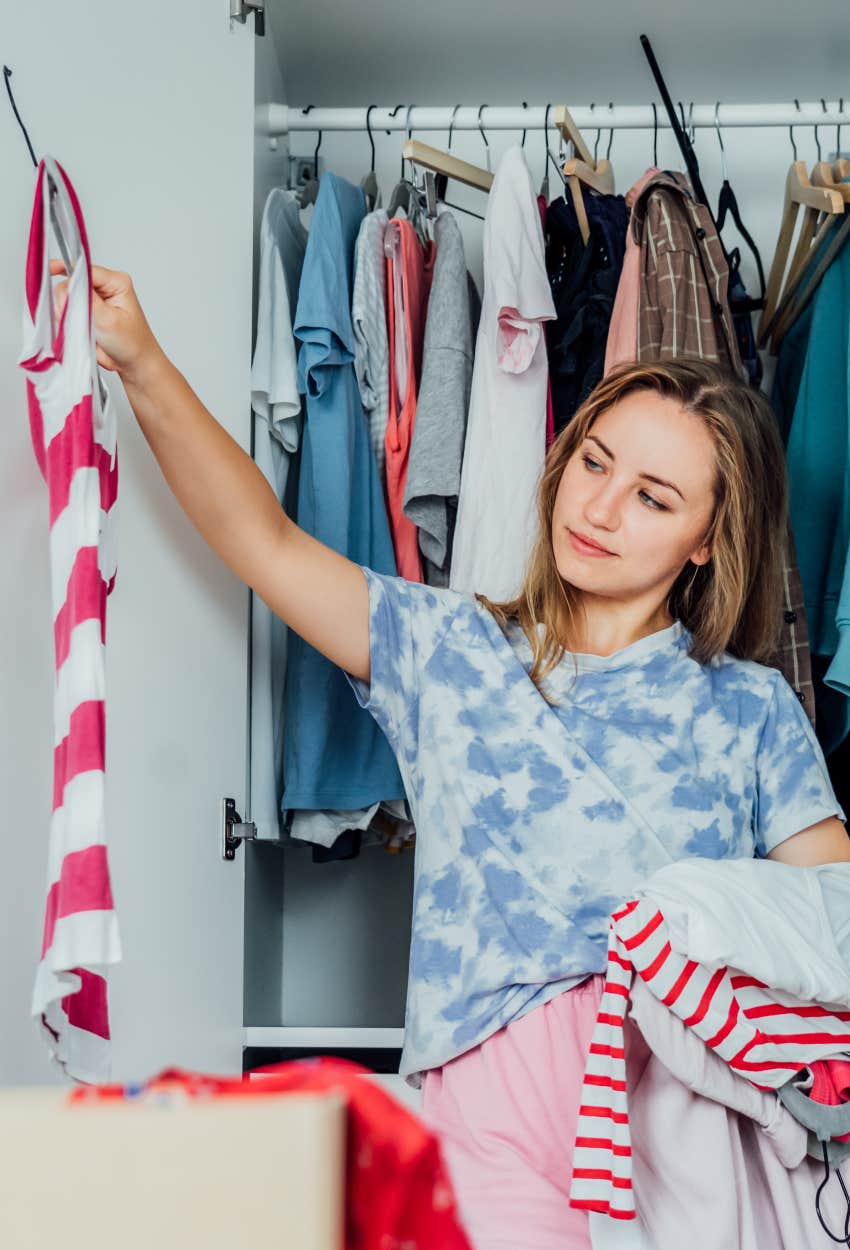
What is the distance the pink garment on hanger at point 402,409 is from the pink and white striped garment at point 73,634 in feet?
2.63

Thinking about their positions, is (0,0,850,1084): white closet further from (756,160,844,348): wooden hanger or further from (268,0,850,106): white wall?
(756,160,844,348): wooden hanger

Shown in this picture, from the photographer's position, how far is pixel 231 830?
4.33 ft

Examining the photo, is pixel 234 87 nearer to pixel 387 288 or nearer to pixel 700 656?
pixel 387 288

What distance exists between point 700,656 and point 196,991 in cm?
59

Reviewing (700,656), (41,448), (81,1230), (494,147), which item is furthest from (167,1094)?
(494,147)

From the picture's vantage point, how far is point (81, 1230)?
39 cm

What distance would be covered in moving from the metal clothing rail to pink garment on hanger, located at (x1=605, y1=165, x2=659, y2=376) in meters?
0.22

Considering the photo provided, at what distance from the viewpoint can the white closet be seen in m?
0.87

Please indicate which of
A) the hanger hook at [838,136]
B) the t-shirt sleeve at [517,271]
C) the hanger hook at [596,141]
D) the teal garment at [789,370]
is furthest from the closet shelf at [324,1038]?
the hanger hook at [838,136]

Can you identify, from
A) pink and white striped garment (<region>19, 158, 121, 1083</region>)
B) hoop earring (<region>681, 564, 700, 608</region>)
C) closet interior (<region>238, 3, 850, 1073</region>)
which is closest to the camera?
pink and white striped garment (<region>19, 158, 121, 1083</region>)

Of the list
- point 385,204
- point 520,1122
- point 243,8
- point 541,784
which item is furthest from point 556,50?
point 520,1122

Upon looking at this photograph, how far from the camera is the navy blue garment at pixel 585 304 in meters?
1.73

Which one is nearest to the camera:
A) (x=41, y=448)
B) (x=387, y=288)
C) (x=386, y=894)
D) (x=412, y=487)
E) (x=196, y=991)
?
(x=41, y=448)

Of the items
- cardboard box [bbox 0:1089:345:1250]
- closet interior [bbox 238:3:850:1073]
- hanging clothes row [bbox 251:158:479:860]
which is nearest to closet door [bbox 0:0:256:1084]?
hanging clothes row [bbox 251:158:479:860]
